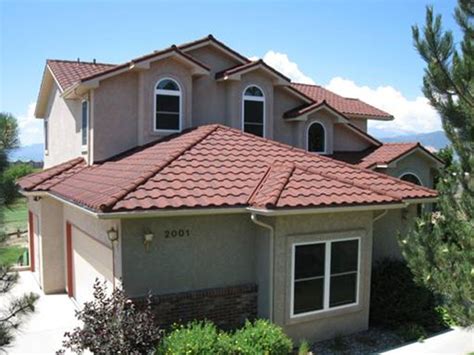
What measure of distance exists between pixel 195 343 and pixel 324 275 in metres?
4.22

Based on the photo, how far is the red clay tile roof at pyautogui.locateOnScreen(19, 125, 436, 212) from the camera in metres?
10.6

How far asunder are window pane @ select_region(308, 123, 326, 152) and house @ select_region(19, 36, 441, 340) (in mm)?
1193

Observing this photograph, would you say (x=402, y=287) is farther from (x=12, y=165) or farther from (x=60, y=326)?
(x=12, y=165)

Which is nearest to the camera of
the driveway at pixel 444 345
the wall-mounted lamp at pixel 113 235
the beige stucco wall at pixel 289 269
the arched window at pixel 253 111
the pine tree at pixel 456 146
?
the pine tree at pixel 456 146

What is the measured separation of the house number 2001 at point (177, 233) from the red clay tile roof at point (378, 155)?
1099cm

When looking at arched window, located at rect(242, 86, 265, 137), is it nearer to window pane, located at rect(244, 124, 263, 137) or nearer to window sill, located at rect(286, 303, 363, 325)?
window pane, located at rect(244, 124, 263, 137)

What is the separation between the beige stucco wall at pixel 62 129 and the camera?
18.2 m

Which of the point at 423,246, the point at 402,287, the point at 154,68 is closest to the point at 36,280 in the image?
the point at 154,68

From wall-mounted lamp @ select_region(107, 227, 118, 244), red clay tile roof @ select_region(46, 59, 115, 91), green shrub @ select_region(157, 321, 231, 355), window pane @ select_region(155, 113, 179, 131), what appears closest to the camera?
green shrub @ select_region(157, 321, 231, 355)

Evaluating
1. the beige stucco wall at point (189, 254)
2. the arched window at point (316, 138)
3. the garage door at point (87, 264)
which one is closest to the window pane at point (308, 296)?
the beige stucco wall at point (189, 254)

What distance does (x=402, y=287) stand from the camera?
41.8 ft

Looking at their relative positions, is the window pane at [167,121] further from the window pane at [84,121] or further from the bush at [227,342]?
the bush at [227,342]

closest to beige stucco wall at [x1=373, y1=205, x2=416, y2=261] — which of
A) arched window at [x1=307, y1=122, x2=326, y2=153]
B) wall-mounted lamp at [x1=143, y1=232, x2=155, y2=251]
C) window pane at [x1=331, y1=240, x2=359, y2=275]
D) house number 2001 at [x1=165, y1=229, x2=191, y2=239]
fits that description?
window pane at [x1=331, y1=240, x2=359, y2=275]

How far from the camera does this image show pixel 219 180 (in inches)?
467
